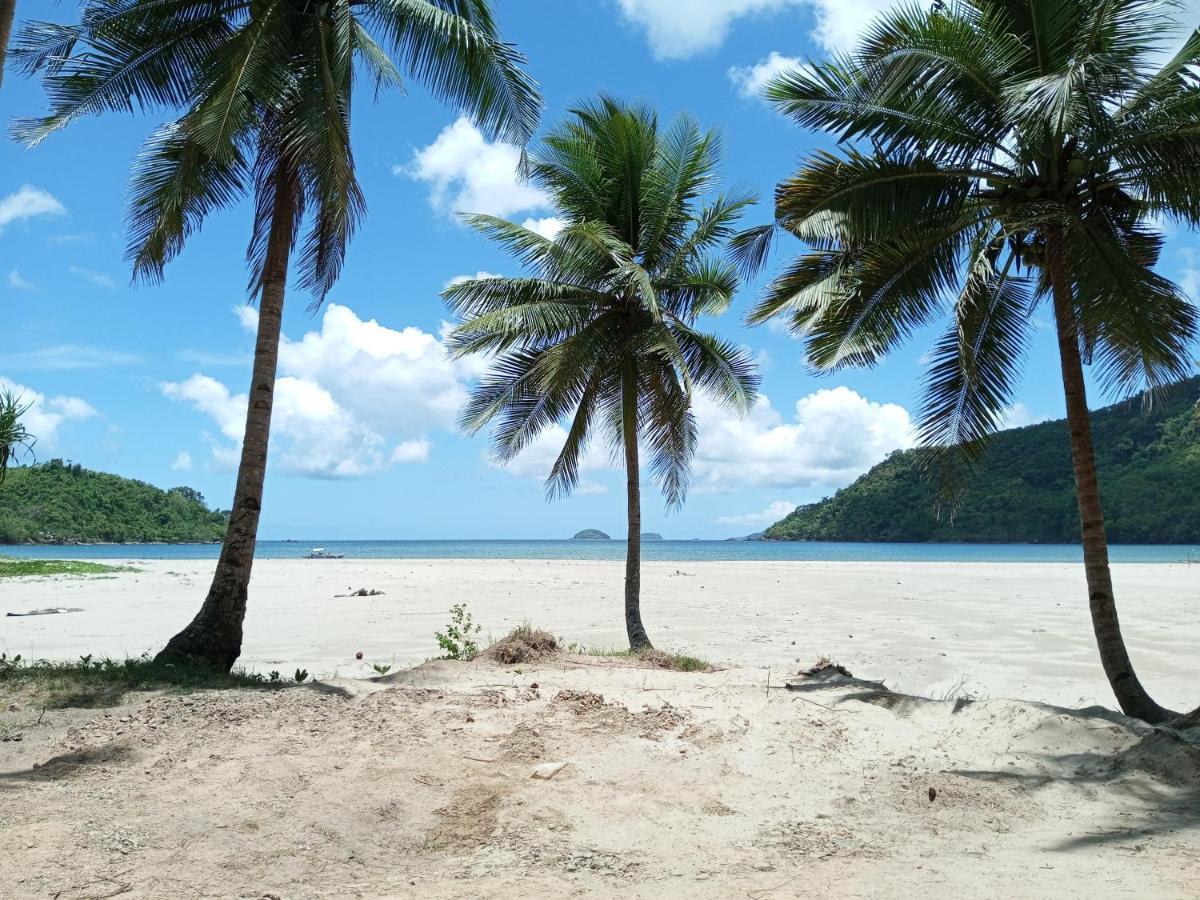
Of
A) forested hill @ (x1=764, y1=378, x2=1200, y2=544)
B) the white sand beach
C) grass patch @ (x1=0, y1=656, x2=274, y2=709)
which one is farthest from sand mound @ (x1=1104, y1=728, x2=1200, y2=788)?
forested hill @ (x1=764, y1=378, x2=1200, y2=544)

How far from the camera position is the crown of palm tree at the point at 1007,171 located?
268 inches

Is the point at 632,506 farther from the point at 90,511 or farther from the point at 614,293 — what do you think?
the point at 90,511

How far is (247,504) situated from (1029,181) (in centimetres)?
808

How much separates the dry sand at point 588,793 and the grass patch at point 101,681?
7.9 inches

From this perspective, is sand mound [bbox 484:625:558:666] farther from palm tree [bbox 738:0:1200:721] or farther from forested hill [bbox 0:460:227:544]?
forested hill [bbox 0:460:227:544]

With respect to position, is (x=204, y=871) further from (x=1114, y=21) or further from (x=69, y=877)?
(x=1114, y=21)

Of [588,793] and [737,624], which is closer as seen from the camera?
[588,793]

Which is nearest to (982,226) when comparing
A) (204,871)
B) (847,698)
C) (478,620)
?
(847,698)

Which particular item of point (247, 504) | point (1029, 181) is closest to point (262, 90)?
point (247, 504)

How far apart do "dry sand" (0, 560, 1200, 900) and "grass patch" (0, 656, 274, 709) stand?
200mm

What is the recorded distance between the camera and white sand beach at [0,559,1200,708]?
10.8 metres

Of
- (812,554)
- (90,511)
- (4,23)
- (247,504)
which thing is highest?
(4,23)

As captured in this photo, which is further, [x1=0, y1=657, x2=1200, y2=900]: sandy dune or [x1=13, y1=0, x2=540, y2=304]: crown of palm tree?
[x1=13, y1=0, x2=540, y2=304]: crown of palm tree

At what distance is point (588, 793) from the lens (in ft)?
15.9
